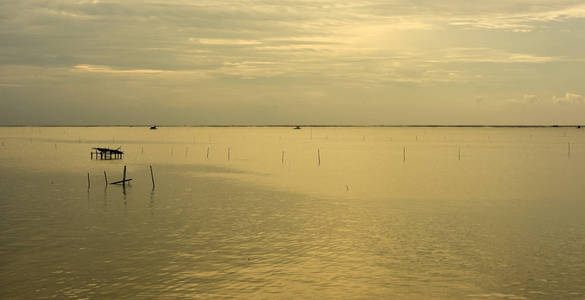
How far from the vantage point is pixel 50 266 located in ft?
77.9

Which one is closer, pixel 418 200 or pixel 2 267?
pixel 2 267

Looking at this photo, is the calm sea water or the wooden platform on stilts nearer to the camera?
the calm sea water

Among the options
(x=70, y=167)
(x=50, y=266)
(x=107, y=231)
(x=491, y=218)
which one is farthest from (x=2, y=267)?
(x=70, y=167)

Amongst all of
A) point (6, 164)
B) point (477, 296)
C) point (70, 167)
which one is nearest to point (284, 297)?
point (477, 296)

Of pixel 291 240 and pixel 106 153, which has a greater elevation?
pixel 106 153

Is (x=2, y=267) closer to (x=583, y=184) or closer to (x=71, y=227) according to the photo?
(x=71, y=227)

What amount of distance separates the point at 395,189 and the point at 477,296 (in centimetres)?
3264

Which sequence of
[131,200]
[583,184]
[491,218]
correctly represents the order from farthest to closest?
[583,184] < [131,200] < [491,218]

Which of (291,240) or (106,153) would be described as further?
(106,153)

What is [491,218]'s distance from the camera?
36594 millimetres

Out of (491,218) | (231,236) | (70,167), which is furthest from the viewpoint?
(70,167)

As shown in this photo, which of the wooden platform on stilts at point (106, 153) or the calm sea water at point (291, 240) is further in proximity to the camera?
the wooden platform on stilts at point (106, 153)

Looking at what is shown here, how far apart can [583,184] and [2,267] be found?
55.8m

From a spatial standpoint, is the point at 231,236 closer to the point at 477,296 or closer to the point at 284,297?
the point at 284,297
